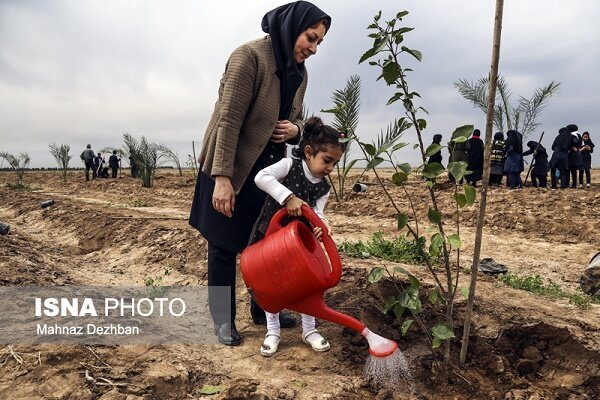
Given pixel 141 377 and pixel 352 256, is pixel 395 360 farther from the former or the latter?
pixel 352 256

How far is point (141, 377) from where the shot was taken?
1779 mm

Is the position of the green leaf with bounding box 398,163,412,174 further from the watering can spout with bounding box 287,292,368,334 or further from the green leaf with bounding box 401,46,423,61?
the watering can spout with bounding box 287,292,368,334

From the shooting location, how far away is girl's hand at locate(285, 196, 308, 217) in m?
1.83

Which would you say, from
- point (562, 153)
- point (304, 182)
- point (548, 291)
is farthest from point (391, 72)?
point (562, 153)

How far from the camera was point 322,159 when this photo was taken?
1905mm

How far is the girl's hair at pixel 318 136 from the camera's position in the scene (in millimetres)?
1870

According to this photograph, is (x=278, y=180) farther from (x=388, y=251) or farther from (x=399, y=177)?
(x=388, y=251)

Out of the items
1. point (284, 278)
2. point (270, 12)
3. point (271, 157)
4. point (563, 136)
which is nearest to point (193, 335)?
point (284, 278)

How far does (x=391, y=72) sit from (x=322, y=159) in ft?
1.48

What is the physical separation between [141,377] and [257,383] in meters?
0.44

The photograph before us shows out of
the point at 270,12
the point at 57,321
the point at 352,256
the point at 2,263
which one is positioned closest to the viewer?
the point at 270,12

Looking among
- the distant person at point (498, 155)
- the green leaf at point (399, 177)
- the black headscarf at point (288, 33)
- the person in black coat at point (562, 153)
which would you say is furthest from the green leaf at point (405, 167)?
the person in black coat at point (562, 153)

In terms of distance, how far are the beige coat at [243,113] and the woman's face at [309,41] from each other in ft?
0.42

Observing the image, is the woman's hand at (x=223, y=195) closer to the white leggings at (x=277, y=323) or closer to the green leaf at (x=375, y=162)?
the white leggings at (x=277, y=323)
